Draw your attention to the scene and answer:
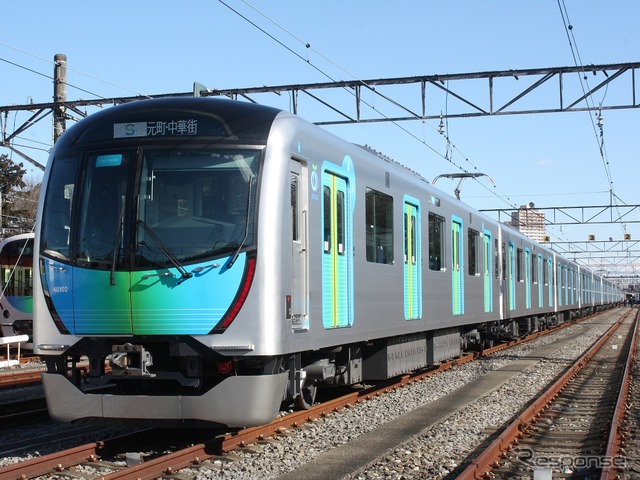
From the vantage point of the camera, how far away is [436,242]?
13711 millimetres

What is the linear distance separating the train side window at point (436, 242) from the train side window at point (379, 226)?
2.37m

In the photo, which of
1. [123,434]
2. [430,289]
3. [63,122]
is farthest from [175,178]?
[63,122]

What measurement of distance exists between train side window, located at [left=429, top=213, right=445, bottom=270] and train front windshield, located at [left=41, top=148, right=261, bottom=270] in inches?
251

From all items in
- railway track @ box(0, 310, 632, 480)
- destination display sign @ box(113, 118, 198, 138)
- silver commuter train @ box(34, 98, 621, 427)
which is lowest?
railway track @ box(0, 310, 632, 480)

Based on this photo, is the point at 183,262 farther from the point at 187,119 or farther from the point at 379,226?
the point at 379,226

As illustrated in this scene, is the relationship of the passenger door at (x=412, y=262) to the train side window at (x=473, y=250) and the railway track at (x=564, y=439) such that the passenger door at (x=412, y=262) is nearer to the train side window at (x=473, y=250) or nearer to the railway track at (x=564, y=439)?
the railway track at (x=564, y=439)

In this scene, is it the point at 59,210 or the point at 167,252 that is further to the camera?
the point at 59,210

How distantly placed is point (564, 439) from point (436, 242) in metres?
5.29

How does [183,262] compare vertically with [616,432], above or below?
above

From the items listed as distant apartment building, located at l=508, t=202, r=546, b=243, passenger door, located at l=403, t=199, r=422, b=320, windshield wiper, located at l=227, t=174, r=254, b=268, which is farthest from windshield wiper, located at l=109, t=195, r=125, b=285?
distant apartment building, located at l=508, t=202, r=546, b=243

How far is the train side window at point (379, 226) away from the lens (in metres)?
10.2

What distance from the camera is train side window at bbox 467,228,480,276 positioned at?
653 inches

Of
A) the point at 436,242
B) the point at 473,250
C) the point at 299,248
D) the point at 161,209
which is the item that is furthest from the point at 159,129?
the point at 473,250

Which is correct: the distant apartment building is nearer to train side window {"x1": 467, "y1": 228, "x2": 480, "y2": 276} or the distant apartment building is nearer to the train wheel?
train side window {"x1": 467, "y1": 228, "x2": 480, "y2": 276}
